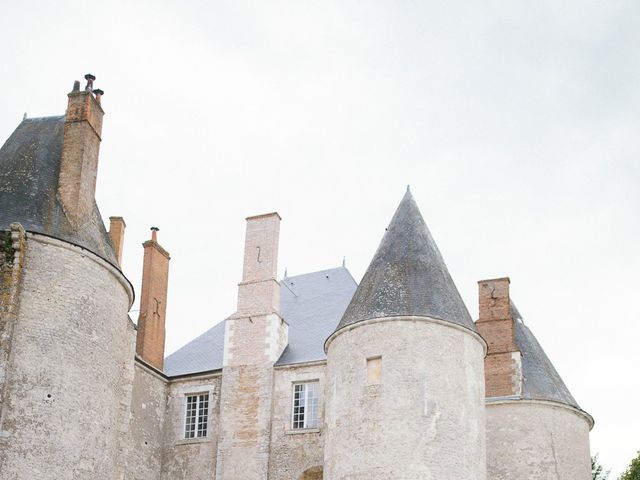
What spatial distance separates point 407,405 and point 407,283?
8.63ft

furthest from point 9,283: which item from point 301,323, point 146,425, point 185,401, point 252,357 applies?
point 301,323

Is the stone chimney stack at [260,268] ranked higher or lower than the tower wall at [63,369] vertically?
higher

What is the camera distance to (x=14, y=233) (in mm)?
16766

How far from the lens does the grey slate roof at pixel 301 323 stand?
23.0 m

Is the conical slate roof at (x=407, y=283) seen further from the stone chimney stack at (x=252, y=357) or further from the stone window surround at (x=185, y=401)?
the stone window surround at (x=185, y=401)

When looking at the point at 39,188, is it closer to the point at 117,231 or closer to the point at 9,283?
the point at 9,283

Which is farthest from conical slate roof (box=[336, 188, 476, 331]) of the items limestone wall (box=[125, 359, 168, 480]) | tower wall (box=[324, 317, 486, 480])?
limestone wall (box=[125, 359, 168, 480])

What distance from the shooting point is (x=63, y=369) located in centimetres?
1661

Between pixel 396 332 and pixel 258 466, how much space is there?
5759 mm

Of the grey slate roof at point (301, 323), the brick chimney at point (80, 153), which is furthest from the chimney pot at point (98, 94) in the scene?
the grey slate roof at point (301, 323)

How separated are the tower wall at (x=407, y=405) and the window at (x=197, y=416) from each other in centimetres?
539

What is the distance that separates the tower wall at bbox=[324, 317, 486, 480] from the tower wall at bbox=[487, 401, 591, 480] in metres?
2.95

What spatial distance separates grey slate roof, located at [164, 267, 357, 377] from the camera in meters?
23.0

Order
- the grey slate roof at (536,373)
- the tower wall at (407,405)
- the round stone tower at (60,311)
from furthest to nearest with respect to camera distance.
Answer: the grey slate roof at (536,373)
the tower wall at (407,405)
the round stone tower at (60,311)
